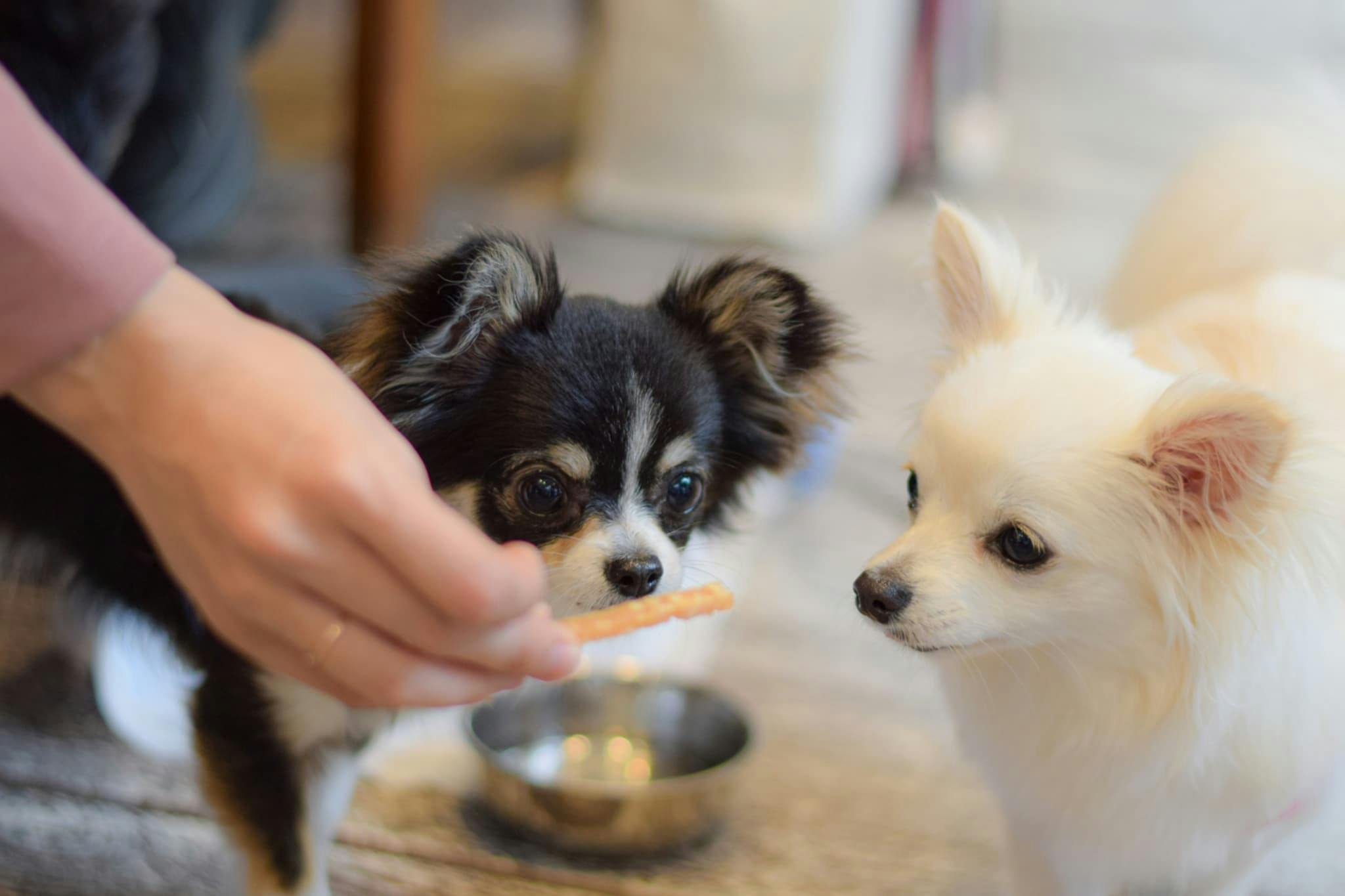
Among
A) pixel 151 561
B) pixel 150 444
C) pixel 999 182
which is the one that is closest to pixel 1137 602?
pixel 150 444

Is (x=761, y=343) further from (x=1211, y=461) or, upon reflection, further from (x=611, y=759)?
(x=611, y=759)

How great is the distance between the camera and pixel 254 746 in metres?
1.29

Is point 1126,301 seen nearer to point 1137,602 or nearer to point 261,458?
point 1137,602

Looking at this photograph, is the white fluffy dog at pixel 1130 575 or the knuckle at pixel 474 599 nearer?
the knuckle at pixel 474 599

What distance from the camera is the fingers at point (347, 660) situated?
0.75 m

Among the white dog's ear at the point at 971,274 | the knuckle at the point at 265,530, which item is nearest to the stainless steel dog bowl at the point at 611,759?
the white dog's ear at the point at 971,274

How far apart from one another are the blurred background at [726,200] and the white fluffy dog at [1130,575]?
228 mm

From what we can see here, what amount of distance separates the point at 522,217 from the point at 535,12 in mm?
3034

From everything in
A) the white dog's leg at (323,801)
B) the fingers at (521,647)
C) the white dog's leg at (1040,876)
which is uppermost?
the fingers at (521,647)

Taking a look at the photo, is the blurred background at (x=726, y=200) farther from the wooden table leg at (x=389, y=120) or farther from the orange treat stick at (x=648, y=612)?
the orange treat stick at (x=648, y=612)

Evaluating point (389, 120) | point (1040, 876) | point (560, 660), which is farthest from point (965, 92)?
point (560, 660)

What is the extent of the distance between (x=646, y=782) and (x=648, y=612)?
29.2 inches

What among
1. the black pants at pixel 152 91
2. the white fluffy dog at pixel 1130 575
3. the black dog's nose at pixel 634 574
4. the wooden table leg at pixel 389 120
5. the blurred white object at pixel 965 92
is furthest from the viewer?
the blurred white object at pixel 965 92

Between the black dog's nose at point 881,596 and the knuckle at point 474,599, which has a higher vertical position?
the knuckle at point 474,599
